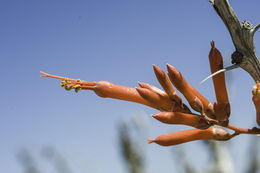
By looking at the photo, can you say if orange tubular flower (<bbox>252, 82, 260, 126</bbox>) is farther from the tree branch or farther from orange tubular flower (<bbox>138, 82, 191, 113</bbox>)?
orange tubular flower (<bbox>138, 82, 191, 113</bbox>)

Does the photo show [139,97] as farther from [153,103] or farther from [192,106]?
[192,106]

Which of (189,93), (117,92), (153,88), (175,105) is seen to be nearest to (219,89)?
(189,93)

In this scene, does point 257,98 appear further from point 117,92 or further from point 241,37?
point 117,92

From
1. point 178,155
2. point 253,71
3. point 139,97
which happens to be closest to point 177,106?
point 139,97

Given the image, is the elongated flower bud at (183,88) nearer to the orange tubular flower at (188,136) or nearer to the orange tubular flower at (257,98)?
the orange tubular flower at (188,136)

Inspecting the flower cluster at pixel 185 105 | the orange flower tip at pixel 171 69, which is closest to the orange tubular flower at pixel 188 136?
the flower cluster at pixel 185 105

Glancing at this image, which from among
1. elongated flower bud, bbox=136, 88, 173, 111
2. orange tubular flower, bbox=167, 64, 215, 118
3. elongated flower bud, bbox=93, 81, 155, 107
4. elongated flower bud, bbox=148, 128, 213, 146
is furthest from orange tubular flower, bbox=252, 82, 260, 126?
elongated flower bud, bbox=93, 81, 155, 107
